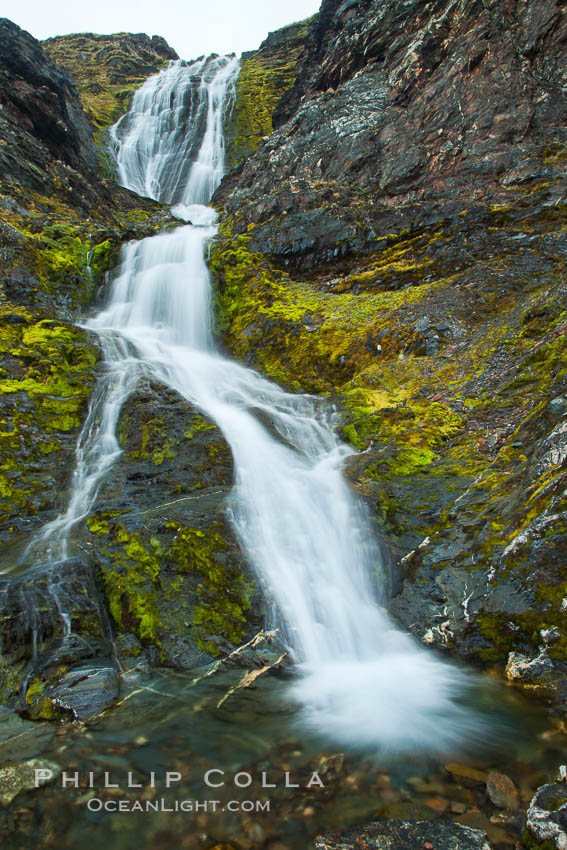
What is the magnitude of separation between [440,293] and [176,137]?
2729 cm

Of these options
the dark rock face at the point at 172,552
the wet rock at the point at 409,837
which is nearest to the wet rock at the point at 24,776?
the dark rock face at the point at 172,552

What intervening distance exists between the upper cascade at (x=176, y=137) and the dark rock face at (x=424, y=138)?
10.5 m

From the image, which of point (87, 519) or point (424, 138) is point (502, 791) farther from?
point (424, 138)

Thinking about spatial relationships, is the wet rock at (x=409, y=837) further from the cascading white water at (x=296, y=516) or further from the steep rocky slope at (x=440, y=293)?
the steep rocky slope at (x=440, y=293)

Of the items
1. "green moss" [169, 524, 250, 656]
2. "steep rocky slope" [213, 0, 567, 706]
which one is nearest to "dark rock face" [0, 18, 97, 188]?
"steep rocky slope" [213, 0, 567, 706]

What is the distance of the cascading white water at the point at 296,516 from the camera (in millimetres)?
3348

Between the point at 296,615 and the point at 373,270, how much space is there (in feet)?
30.1

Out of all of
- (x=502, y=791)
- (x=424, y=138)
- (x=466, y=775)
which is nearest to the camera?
(x=502, y=791)

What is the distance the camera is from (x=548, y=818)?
2.04m

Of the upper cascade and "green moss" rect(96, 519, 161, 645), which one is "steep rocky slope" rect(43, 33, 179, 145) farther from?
"green moss" rect(96, 519, 161, 645)

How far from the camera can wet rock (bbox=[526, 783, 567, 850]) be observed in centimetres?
196

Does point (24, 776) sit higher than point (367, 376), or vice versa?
point (367, 376)

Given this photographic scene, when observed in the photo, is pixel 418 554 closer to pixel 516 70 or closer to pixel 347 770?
pixel 347 770

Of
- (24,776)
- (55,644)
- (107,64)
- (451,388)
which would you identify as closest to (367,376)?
(451,388)
